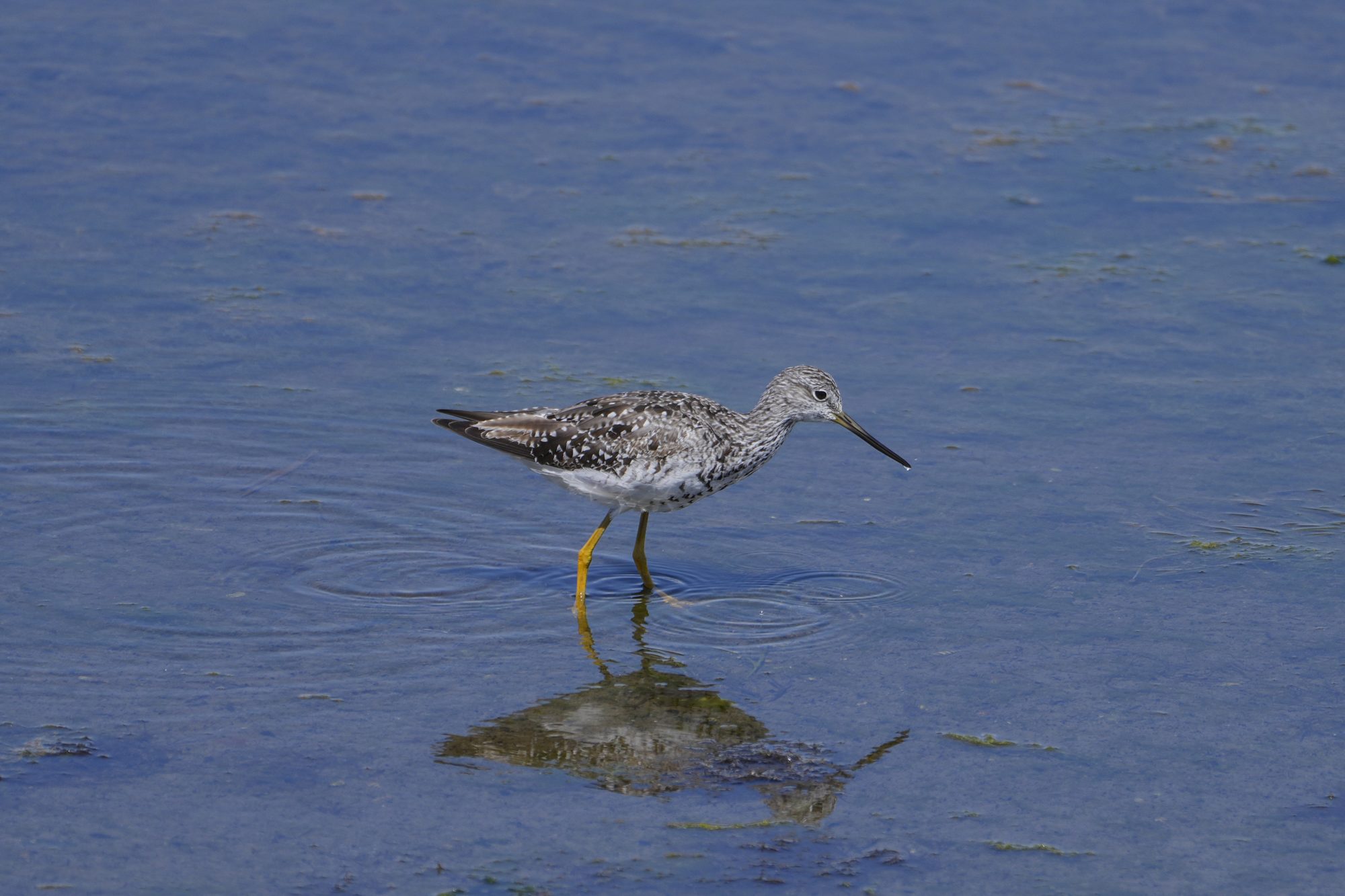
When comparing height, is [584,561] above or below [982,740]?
above

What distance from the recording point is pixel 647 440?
8.16 m

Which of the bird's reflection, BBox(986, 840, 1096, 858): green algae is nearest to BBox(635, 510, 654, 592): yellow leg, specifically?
the bird's reflection

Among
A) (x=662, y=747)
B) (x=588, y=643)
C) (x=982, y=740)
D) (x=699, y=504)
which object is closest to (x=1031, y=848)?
(x=982, y=740)

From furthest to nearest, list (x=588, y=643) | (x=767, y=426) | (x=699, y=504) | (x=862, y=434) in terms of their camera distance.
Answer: (x=699, y=504), (x=862, y=434), (x=767, y=426), (x=588, y=643)

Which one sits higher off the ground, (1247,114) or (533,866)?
(1247,114)

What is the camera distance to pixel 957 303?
11.3 meters

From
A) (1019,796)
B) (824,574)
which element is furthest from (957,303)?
(1019,796)

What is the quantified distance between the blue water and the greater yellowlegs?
0.51 meters

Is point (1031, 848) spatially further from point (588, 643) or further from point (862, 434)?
point (862, 434)

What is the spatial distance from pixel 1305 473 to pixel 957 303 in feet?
9.18

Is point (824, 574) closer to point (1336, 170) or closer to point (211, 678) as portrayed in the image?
point (211, 678)

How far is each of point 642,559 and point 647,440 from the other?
68 cm

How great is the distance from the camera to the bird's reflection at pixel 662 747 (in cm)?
646

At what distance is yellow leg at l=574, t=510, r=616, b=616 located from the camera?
321 inches
